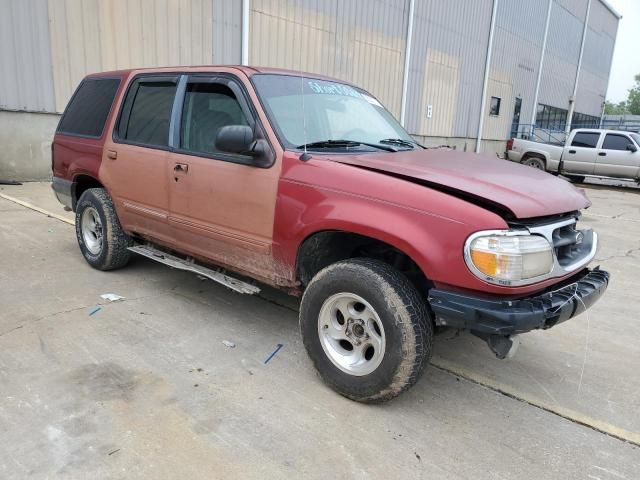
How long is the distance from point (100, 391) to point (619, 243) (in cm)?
789

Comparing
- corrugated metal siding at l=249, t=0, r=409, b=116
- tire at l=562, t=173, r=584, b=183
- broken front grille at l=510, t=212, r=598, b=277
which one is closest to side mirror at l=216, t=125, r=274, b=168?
broken front grille at l=510, t=212, r=598, b=277

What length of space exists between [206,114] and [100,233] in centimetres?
191

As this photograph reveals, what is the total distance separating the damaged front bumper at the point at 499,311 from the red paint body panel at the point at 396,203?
6 centimetres

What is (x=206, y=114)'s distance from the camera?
12.6ft

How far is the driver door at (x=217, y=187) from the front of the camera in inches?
132

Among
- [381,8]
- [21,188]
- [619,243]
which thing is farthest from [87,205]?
[381,8]

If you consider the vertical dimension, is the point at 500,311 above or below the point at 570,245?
below

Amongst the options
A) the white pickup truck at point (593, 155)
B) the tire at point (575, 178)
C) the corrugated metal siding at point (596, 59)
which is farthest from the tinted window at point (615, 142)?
the corrugated metal siding at point (596, 59)

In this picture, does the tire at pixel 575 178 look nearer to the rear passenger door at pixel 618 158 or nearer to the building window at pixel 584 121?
the rear passenger door at pixel 618 158

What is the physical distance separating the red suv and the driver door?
0.04ft

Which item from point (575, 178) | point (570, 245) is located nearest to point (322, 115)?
point (570, 245)

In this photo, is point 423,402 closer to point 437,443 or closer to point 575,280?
point 437,443

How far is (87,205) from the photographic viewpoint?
496cm

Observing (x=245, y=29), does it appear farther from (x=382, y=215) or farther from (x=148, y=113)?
(x=382, y=215)
